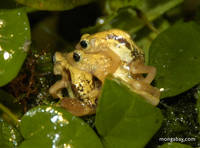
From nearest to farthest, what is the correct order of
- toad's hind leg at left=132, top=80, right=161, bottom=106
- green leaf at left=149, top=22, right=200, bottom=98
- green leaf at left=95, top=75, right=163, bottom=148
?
green leaf at left=95, top=75, right=163, bottom=148, toad's hind leg at left=132, top=80, right=161, bottom=106, green leaf at left=149, top=22, right=200, bottom=98

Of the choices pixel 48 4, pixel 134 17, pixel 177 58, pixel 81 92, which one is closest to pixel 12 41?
pixel 48 4

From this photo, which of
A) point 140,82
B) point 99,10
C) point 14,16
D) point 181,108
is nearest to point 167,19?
point 99,10

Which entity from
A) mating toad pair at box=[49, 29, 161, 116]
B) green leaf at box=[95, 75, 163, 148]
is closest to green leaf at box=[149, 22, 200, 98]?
mating toad pair at box=[49, 29, 161, 116]

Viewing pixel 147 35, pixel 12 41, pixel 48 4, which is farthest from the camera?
pixel 147 35

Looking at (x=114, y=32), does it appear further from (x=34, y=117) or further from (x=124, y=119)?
(x=34, y=117)

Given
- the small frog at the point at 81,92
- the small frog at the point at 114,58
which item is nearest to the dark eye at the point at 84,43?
the small frog at the point at 114,58

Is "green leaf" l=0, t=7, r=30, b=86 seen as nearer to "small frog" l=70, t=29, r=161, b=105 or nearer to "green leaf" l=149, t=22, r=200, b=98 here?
"small frog" l=70, t=29, r=161, b=105

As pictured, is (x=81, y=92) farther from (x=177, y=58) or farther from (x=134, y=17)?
(x=134, y=17)

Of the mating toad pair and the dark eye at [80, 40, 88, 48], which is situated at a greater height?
the dark eye at [80, 40, 88, 48]
